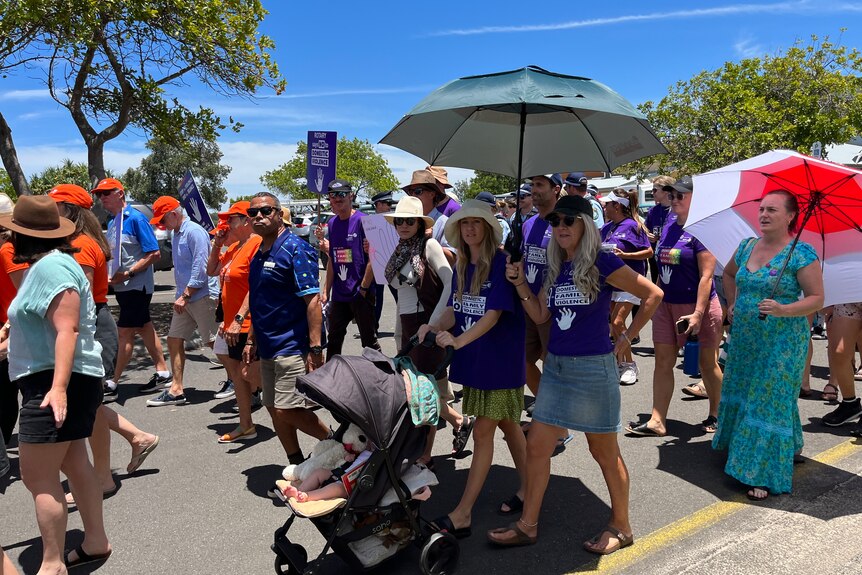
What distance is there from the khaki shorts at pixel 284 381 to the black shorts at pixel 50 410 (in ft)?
3.84

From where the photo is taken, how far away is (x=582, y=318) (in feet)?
10.9

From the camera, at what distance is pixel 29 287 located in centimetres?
306

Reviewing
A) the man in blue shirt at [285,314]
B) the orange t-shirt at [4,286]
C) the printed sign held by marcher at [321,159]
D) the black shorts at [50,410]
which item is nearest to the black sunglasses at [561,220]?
the man in blue shirt at [285,314]

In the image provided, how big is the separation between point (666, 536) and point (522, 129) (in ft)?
7.82

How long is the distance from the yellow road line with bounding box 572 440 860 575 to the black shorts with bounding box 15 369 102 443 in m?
2.59

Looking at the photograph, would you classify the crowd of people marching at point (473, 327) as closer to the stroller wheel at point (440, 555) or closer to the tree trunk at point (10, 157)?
the stroller wheel at point (440, 555)

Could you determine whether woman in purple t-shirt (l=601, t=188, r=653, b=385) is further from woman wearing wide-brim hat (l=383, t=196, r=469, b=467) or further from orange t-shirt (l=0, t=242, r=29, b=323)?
orange t-shirt (l=0, t=242, r=29, b=323)

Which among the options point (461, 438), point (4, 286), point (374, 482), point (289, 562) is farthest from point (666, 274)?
point (4, 286)

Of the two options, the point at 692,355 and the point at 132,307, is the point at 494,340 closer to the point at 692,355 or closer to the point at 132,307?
the point at 692,355

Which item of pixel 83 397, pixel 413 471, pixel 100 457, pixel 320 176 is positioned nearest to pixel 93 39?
pixel 320 176

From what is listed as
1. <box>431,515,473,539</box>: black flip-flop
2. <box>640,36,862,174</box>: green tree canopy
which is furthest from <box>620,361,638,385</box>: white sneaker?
<box>640,36,862,174</box>: green tree canopy

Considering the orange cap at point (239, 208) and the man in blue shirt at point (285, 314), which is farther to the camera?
the orange cap at point (239, 208)

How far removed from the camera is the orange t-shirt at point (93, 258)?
14.0 feet

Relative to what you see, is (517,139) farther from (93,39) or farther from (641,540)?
(93,39)
